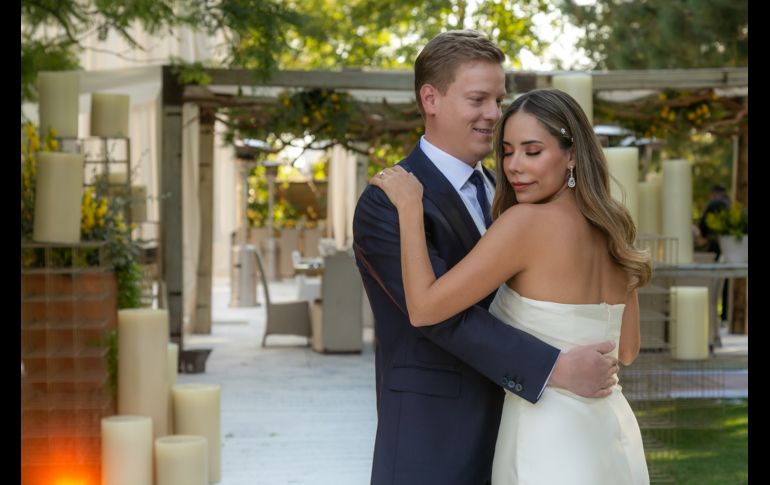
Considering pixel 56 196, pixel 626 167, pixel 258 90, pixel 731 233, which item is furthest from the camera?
pixel 258 90

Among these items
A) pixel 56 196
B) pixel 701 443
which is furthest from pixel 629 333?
pixel 701 443

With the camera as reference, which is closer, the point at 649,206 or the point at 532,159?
the point at 532,159

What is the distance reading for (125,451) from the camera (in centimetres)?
486

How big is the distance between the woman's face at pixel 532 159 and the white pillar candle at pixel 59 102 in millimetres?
3834

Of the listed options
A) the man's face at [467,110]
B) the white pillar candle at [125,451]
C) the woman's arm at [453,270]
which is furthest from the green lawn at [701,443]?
the woman's arm at [453,270]

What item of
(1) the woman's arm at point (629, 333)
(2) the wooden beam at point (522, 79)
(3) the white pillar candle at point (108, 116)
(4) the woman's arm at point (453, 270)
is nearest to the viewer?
(4) the woman's arm at point (453, 270)

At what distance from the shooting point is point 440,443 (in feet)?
7.75

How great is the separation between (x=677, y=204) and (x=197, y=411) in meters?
2.83

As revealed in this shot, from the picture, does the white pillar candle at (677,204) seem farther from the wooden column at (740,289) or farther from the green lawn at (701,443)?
the wooden column at (740,289)

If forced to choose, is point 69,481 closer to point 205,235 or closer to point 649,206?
point 649,206

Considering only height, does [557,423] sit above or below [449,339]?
below

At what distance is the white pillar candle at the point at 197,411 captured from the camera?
5598 mm

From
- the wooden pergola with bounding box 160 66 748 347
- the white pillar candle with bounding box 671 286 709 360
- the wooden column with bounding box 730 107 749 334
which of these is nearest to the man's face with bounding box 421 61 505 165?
the white pillar candle with bounding box 671 286 709 360
